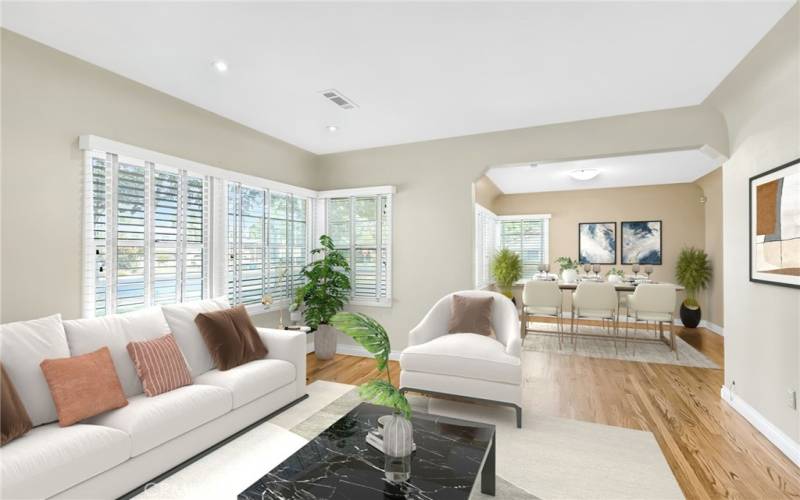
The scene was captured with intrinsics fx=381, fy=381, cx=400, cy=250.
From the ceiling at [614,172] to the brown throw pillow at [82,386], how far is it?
447 cm

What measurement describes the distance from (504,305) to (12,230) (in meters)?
3.91

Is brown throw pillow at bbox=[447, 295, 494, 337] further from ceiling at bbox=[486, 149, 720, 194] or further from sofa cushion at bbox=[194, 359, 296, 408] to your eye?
ceiling at bbox=[486, 149, 720, 194]

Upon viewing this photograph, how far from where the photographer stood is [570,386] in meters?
3.96

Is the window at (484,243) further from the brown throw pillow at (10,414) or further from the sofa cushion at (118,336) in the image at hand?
the brown throw pillow at (10,414)

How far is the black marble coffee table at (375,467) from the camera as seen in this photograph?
160 cm

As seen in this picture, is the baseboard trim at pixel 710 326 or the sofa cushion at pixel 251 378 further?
the baseboard trim at pixel 710 326

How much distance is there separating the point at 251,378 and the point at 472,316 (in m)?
2.11

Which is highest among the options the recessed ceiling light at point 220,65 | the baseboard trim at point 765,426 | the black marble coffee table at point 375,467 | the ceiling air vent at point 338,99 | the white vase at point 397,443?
the ceiling air vent at point 338,99

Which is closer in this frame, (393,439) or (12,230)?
(393,439)

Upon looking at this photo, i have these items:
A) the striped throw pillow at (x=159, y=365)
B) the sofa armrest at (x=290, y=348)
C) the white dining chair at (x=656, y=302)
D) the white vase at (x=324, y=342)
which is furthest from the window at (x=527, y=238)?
the striped throw pillow at (x=159, y=365)

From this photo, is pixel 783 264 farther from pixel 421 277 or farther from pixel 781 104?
pixel 421 277

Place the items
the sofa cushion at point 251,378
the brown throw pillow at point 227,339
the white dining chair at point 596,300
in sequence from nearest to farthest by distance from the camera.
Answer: the sofa cushion at point 251,378 < the brown throw pillow at point 227,339 < the white dining chair at point 596,300

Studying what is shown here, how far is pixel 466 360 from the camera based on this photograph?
318cm

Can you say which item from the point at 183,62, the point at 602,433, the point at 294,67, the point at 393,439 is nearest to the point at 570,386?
the point at 602,433
